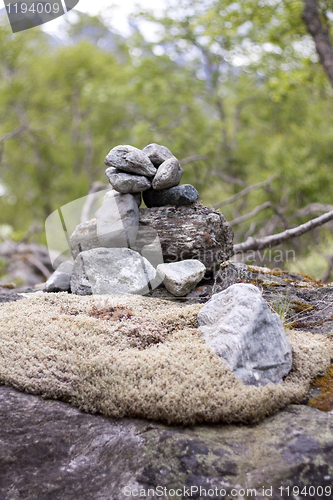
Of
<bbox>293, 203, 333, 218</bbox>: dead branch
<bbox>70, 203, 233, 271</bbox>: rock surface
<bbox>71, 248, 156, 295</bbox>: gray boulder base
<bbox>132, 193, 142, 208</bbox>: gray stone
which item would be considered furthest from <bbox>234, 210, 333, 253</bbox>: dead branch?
<bbox>293, 203, 333, 218</bbox>: dead branch

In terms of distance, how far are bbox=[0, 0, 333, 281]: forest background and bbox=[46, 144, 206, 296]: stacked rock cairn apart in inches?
150

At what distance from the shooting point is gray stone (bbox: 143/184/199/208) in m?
5.92

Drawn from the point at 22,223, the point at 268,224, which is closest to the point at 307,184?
the point at 268,224

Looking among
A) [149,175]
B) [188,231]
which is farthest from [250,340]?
[149,175]

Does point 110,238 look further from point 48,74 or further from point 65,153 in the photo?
point 48,74

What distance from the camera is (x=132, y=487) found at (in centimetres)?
255

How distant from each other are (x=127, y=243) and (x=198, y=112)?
1476cm

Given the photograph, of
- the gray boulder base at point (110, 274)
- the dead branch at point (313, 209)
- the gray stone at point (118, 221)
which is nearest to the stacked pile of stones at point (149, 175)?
the gray stone at point (118, 221)

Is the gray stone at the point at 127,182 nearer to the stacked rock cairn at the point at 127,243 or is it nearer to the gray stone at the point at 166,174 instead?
the stacked rock cairn at the point at 127,243

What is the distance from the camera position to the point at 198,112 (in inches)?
738

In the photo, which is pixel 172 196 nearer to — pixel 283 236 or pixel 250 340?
pixel 283 236

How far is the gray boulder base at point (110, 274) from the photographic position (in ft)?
18.2

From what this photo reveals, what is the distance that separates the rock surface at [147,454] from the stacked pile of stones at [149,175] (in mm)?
3482

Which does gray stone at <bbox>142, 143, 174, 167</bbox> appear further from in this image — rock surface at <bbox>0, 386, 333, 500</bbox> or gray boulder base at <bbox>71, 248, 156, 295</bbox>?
rock surface at <bbox>0, 386, 333, 500</bbox>
